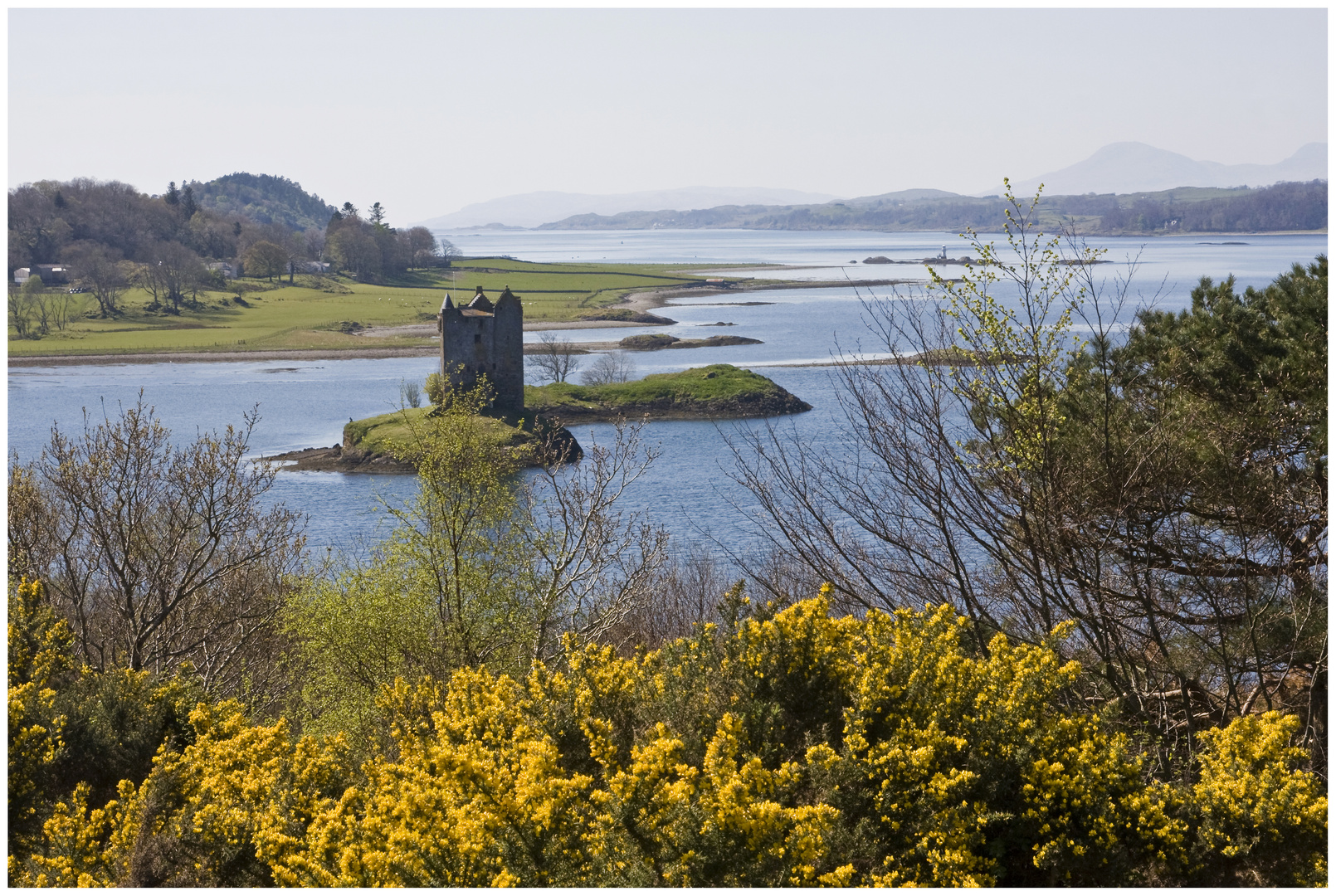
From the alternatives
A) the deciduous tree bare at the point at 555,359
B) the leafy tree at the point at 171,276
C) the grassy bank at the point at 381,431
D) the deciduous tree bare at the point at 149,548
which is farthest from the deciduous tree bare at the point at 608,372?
the leafy tree at the point at 171,276

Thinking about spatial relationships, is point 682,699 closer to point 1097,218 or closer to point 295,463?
point 1097,218

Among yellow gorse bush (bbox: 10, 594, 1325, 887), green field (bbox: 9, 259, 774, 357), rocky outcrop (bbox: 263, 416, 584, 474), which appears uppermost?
green field (bbox: 9, 259, 774, 357)

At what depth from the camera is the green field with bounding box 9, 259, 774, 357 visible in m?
105

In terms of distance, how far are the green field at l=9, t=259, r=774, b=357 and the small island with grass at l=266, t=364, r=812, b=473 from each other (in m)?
36.9

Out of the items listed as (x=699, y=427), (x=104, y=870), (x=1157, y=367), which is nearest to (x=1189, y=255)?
(x=699, y=427)

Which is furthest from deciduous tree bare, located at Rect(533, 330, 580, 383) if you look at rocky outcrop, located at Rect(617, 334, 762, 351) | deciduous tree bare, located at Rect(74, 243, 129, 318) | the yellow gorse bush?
the yellow gorse bush

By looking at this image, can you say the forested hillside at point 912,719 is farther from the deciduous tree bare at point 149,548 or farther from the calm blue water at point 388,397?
the calm blue water at point 388,397

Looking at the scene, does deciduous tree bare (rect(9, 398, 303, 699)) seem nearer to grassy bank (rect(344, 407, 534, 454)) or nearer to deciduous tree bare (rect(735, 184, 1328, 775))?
deciduous tree bare (rect(735, 184, 1328, 775))

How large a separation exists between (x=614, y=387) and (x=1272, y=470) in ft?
218

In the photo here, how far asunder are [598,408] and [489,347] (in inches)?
450

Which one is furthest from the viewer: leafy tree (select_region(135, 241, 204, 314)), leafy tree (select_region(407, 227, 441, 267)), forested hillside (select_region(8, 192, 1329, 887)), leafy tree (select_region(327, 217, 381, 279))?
leafy tree (select_region(407, 227, 441, 267))

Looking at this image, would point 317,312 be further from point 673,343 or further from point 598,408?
point 598,408

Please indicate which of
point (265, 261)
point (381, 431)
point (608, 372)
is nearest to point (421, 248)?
point (265, 261)

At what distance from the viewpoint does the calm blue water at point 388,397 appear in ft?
160
